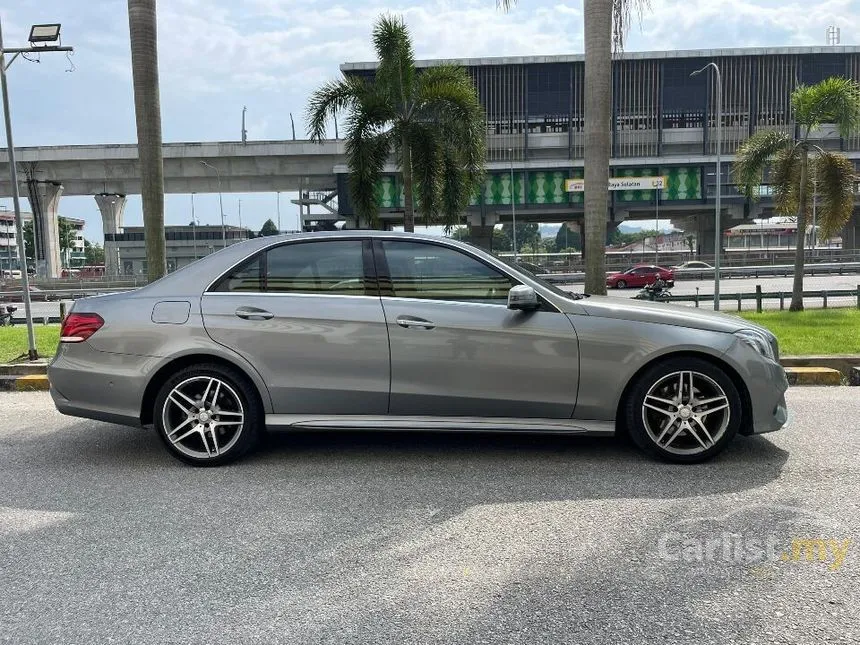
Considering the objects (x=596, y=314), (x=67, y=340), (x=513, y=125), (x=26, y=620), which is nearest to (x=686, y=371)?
(x=596, y=314)

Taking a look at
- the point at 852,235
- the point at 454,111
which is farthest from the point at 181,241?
the point at 454,111

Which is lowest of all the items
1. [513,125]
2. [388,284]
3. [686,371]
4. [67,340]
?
[686,371]

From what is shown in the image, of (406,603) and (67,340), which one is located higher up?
(67,340)

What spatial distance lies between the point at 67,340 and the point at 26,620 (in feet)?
8.34

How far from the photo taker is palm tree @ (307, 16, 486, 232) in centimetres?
1670

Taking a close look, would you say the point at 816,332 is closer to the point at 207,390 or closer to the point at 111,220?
the point at 207,390

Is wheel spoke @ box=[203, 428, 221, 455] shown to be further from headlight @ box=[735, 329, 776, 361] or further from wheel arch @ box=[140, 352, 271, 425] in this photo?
headlight @ box=[735, 329, 776, 361]

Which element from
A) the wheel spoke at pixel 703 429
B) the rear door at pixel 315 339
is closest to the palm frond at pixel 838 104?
the wheel spoke at pixel 703 429

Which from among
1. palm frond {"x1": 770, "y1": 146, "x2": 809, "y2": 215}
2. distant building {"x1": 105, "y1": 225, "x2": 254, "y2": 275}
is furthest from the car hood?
distant building {"x1": 105, "y1": 225, "x2": 254, "y2": 275}

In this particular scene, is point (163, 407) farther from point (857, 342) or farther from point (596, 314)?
point (857, 342)

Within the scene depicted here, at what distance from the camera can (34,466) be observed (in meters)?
4.98

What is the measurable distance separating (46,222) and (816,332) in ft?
173

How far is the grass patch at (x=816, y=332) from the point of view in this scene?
9430mm

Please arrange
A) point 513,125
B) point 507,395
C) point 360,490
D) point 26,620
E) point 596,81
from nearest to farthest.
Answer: point 26,620, point 360,490, point 507,395, point 596,81, point 513,125
